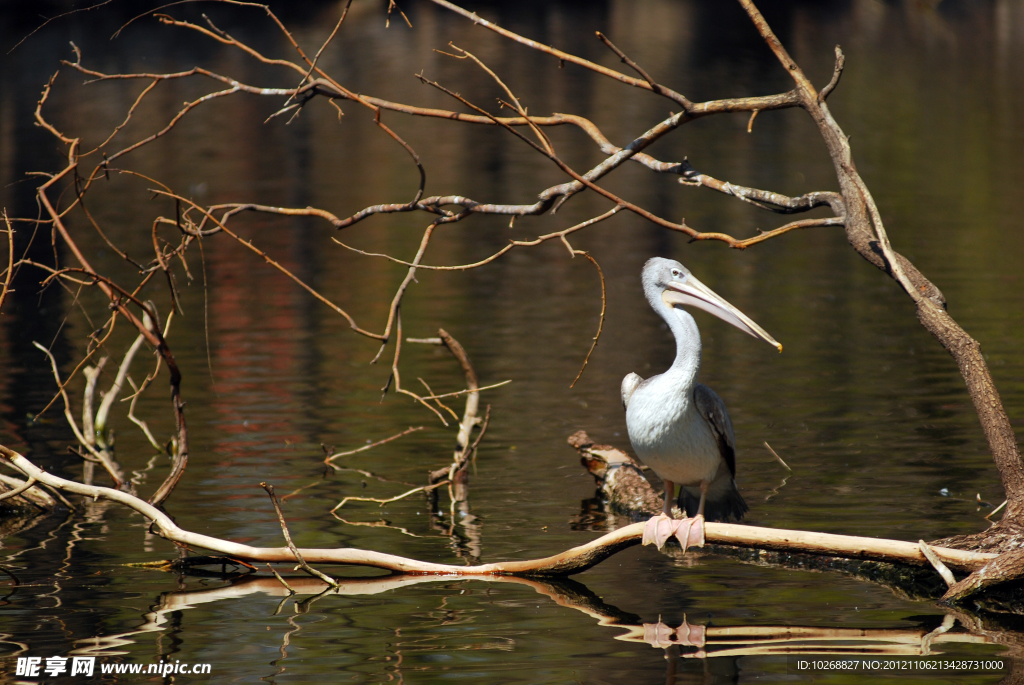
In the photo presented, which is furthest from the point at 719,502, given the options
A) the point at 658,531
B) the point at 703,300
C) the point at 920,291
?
the point at 920,291

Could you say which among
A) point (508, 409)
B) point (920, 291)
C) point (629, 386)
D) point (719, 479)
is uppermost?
point (508, 409)

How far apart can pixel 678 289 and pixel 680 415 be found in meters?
0.77

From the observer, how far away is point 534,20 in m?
43.7

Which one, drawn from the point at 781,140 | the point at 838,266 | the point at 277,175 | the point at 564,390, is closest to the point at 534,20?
the point at 781,140

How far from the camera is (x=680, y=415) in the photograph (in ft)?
18.0

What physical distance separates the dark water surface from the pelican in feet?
1.70

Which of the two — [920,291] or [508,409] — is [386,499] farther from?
[920,291]

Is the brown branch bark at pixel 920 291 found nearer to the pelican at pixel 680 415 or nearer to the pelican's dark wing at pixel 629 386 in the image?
the pelican at pixel 680 415

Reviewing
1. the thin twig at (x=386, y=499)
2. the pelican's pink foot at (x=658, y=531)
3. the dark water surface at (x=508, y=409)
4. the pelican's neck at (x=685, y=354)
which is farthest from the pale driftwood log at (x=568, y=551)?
the thin twig at (x=386, y=499)

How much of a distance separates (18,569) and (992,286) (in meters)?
12.8

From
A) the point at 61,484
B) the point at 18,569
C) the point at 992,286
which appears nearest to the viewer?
the point at 61,484

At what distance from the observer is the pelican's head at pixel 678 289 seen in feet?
19.1

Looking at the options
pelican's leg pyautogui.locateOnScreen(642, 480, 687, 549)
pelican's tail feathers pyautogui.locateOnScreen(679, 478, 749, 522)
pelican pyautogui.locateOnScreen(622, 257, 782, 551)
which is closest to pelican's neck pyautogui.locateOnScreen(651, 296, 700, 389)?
pelican pyautogui.locateOnScreen(622, 257, 782, 551)

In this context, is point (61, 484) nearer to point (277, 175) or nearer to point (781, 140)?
point (277, 175)
